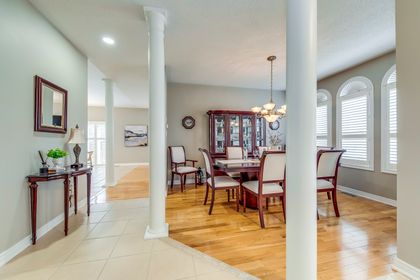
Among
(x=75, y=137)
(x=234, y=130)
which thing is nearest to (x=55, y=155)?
(x=75, y=137)

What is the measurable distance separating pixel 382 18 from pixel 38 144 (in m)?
4.41

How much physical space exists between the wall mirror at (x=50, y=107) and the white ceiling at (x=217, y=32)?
32.6 inches

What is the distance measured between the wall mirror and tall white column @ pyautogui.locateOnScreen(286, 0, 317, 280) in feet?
8.69

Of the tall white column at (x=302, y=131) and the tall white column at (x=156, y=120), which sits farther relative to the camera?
the tall white column at (x=156, y=120)

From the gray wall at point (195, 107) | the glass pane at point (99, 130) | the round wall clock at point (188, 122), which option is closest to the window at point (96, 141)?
the glass pane at point (99, 130)

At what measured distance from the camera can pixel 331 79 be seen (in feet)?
14.9

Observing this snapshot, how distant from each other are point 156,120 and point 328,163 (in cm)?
249

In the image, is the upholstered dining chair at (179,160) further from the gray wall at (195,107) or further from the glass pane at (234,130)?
the glass pane at (234,130)

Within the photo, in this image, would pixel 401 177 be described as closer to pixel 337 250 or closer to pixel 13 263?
pixel 337 250

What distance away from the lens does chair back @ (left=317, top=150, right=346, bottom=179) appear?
9.01ft

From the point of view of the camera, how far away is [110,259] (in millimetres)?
1814

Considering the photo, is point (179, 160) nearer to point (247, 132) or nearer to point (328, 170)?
point (247, 132)

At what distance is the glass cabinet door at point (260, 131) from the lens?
205 inches

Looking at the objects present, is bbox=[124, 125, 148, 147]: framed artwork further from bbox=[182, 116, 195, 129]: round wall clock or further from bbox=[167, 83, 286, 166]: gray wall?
bbox=[182, 116, 195, 129]: round wall clock
